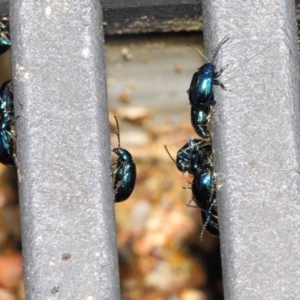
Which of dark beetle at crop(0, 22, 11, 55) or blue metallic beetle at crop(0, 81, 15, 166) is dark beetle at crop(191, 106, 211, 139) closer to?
blue metallic beetle at crop(0, 81, 15, 166)

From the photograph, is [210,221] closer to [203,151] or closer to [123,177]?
[203,151]

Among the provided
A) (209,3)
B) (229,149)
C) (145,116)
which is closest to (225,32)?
(209,3)

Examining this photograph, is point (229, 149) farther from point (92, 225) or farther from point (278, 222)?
point (92, 225)

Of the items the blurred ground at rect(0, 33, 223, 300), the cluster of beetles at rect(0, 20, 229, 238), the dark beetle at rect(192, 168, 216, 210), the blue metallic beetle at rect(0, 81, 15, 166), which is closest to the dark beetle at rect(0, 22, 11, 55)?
the cluster of beetles at rect(0, 20, 229, 238)

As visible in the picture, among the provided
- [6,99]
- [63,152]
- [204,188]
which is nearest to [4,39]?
[6,99]

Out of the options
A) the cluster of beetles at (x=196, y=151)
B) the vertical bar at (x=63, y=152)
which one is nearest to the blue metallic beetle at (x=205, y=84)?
the cluster of beetles at (x=196, y=151)

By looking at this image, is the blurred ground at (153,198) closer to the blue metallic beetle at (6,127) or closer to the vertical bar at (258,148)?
the blue metallic beetle at (6,127)
